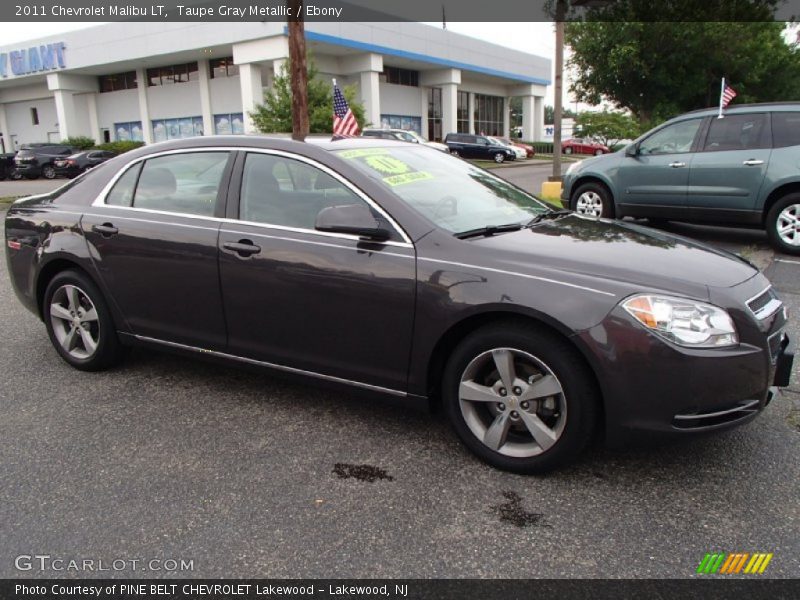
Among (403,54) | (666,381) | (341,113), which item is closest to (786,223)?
(666,381)

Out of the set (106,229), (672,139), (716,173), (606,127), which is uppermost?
(606,127)

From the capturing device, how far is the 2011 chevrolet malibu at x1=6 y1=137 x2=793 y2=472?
2766 mm

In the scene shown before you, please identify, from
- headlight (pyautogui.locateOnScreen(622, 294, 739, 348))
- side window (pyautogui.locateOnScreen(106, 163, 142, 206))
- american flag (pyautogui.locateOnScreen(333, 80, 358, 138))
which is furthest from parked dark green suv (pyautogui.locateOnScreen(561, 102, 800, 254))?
american flag (pyautogui.locateOnScreen(333, 80, 358, 138))

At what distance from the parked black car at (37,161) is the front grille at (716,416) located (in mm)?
32496

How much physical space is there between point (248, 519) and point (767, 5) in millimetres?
37136

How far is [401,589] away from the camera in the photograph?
2.32m

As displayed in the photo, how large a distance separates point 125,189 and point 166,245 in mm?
682

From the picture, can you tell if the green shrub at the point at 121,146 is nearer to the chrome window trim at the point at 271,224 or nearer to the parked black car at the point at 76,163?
the parked black car at the point at 76,163

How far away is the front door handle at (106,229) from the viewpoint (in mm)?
4129

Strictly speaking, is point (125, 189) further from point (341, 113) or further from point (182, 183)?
point (341, 113)

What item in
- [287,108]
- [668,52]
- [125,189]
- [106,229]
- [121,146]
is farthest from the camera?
[121,146]

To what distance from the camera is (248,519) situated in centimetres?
274

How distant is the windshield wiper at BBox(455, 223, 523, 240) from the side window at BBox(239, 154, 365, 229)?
24.9 inches

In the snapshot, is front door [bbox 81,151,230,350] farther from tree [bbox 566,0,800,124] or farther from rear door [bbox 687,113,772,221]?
tree [bbox 566,0,800,124]
